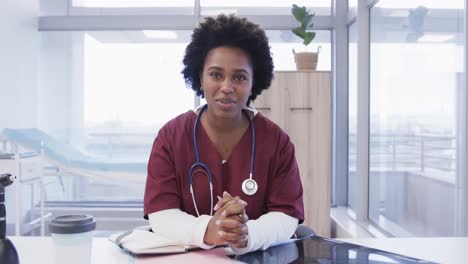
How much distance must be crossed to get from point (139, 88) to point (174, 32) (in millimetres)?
575

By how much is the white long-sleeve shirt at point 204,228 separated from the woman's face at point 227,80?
1.04ft

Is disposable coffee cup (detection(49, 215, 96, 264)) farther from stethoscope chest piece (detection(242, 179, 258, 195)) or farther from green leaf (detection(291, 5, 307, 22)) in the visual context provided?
green leaf (detection(291, 5, 307, 22))

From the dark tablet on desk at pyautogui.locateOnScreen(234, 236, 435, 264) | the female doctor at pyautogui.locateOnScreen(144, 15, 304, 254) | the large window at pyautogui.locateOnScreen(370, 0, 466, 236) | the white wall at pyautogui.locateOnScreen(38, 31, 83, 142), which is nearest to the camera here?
the dark tablet on desk at pyautogui.locateOnScreen(234, 236, 435, 264)

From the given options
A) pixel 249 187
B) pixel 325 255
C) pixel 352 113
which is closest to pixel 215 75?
pixel 249 187

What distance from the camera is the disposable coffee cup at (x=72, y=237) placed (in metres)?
0.76

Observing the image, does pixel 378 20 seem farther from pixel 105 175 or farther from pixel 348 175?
pixel 105 175

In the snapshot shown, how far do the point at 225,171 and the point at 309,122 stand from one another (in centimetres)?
181

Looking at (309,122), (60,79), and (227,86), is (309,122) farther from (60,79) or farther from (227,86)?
(60,79)

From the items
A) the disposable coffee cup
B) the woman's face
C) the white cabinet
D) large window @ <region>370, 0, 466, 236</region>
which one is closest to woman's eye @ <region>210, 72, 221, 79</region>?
the woman's face

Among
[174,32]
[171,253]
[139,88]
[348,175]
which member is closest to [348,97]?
[348,175]

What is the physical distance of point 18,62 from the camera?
3.44 m

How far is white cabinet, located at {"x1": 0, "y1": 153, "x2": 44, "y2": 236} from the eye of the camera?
278 centimetres

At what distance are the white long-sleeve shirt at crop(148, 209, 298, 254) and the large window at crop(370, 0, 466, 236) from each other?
1065 millimetres

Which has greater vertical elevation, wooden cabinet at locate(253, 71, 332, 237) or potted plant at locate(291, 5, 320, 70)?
potted plant at locate(291, 5, 320, 70)
